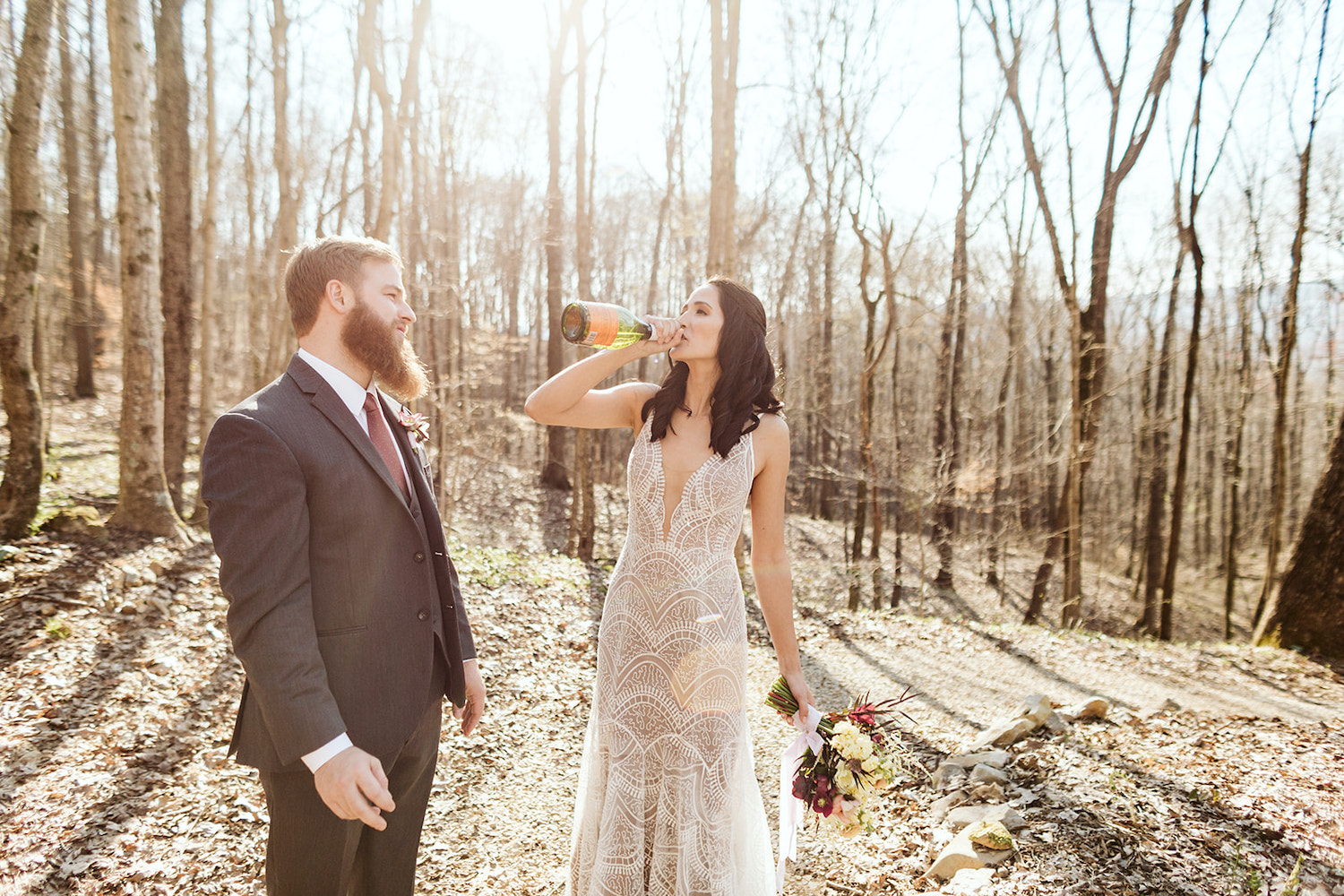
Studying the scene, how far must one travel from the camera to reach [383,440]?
2.15m

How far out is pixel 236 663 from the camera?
16.5ft

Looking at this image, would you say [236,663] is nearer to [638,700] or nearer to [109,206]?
[638,700]

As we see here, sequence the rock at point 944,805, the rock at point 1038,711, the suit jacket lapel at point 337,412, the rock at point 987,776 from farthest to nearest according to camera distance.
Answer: the rock at point 1038,711 → the rock at point 987,776 → the rock at point 944,805 → the suit jacket lapel at point 337,412

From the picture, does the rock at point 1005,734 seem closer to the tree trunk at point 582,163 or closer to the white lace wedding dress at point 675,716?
the white lace wedding dress at point 675,716

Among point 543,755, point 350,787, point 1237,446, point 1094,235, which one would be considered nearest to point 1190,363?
point 1094,235

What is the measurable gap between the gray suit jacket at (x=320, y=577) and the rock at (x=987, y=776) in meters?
3.40

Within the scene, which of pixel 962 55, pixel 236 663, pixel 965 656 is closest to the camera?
pixel 236 663

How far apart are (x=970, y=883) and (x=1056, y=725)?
220 cm

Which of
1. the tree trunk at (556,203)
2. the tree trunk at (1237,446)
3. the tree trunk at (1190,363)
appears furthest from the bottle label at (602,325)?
the tree trunk at (1237,446)

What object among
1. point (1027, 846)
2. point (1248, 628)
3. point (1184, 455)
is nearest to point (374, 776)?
point (1027, 846)

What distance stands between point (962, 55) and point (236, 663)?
17.0 m

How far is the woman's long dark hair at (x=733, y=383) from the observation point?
2545 millimetres

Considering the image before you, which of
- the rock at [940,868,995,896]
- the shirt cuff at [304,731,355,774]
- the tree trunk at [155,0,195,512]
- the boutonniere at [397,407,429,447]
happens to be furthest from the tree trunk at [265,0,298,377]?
the rock at [940,868,995,896]

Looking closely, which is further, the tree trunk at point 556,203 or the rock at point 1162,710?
the tree trunk at point 556,203
